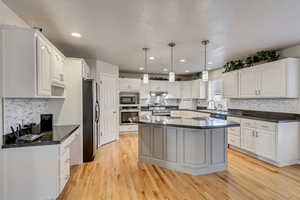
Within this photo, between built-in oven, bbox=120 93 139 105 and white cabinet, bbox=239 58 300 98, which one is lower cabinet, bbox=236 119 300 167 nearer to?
white cabinet, bbox=239 58 300 98

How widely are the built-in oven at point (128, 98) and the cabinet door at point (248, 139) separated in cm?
376

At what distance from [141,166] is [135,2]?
2.89m

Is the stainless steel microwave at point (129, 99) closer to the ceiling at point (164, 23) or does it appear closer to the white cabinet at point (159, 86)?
the white cabinet at point (159, 86)

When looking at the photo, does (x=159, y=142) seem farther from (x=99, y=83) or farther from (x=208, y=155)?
(x=99, y=83)

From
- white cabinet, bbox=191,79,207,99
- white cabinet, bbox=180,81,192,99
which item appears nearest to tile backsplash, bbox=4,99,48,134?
white cabinet, bbox=191,79,207,99

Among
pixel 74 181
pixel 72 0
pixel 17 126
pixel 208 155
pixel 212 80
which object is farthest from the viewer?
pixel 212 80

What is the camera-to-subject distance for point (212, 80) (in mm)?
6547

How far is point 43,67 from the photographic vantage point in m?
2.25

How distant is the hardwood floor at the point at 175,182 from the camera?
2352 millimetres

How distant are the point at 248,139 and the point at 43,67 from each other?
439 cm

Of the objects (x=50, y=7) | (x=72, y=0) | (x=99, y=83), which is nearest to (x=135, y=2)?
(x=72, y=0)

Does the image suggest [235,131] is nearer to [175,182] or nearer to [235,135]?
[235,135]

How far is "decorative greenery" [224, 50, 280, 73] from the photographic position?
3.90 metres

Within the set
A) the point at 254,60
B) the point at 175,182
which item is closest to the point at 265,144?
the point at 254,60
